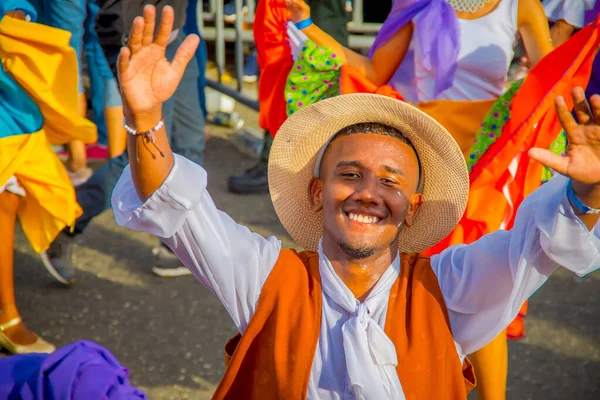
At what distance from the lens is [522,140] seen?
317 cm

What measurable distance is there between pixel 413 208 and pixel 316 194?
26cm

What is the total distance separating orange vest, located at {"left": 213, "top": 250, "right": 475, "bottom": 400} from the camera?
2193 mm

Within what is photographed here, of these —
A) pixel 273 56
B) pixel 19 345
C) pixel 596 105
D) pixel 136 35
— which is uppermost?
pixel 136 35

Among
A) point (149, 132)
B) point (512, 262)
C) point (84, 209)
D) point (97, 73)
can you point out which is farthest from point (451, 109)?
point (97, 73)

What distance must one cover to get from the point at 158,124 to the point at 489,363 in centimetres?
165

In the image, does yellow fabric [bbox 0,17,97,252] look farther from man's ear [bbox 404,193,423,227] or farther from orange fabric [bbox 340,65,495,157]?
man's ear [bbox 404,193,423,227]

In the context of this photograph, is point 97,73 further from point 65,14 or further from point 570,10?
point 570,10

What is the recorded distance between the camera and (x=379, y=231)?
2270mm

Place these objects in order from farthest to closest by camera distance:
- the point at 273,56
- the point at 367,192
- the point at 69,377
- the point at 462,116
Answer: the point at 273,56, the point at 462,116, the point at 367,192, the point at 69,377

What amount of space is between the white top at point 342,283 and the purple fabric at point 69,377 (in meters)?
0.49

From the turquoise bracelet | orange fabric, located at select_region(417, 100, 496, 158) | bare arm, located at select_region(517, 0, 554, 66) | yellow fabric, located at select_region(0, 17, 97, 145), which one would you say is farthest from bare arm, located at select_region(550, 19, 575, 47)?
yellow fabric, located at select_region(0, 17, 97, 145)

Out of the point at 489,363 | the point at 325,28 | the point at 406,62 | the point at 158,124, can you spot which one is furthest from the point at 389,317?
the point at 325,28

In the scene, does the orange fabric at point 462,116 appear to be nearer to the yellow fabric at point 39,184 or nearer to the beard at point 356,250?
the beard at point 356,250

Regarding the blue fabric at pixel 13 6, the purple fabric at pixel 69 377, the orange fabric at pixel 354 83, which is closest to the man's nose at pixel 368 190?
the purple fabric at pixel 69 377
